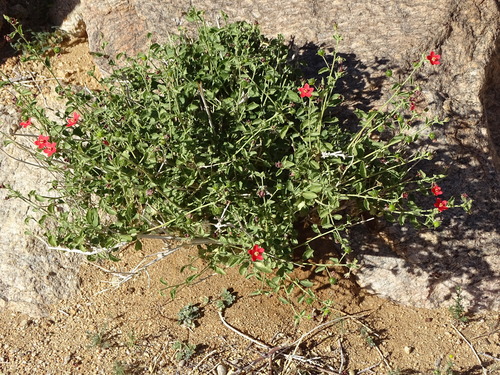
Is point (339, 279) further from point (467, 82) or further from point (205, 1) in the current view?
point (205, 1)

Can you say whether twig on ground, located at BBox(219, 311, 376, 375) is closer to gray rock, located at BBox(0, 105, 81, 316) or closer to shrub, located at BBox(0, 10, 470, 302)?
shrub, located at BBox(0, 10, 470, 302)

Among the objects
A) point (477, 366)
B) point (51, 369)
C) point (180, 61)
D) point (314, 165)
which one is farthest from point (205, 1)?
point (477, 366)

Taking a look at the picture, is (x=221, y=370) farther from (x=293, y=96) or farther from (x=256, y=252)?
(x=293, y=96)

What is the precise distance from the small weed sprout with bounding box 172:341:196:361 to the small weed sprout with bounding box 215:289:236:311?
33 centimetres

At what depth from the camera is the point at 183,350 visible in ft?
11.2

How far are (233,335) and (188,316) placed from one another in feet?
1.07

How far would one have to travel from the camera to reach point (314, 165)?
9.62 feet

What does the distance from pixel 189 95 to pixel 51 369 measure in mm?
1968

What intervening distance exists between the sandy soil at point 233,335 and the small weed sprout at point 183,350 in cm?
1

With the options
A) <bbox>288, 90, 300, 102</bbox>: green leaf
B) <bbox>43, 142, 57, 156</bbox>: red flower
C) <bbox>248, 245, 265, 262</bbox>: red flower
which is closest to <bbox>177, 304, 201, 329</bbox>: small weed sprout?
<bbox>248, 245, 265, 262</bbox>: red flower

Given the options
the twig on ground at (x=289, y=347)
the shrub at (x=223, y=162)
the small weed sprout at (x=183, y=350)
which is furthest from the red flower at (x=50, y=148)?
the twig on ground at (x=289, y=347)

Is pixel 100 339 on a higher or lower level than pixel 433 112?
lower

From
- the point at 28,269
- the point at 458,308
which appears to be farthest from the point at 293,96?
the point at 28,269

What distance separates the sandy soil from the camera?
11.1 feet
